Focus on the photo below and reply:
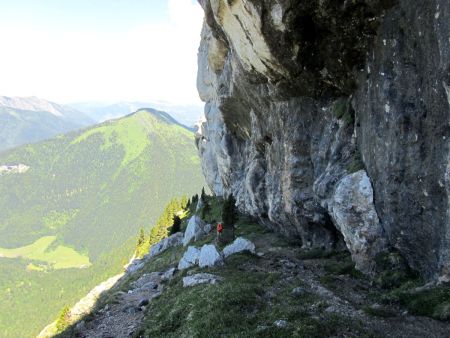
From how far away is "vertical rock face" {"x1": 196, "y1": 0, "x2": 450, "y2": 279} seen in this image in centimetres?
2059

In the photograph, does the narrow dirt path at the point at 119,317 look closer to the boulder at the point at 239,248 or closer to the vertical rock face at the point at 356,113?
the boulder at the point at 239,248

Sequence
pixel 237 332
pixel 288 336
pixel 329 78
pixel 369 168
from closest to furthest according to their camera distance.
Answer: pixel 288 336
pixel 237 332
pixel 369 168
pixel 329 78

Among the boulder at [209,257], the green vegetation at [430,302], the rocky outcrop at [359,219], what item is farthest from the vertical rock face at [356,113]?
the boulder at [209,257]

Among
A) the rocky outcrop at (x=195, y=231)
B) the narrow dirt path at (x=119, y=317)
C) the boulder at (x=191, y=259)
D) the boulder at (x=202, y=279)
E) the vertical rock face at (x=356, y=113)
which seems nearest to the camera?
the vertical rock face at (x=356, y=113)

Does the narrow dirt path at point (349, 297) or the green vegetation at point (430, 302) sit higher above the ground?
the green vegetation at point (430, 302)

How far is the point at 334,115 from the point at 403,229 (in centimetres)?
1310

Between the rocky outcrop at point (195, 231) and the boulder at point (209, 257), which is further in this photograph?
the rocky outcrop at point (195, 231)

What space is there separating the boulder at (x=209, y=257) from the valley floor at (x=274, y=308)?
85cm

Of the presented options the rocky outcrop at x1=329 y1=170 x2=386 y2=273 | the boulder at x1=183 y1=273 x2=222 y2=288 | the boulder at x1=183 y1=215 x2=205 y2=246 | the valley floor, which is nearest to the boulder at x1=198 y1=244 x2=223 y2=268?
the valley floor

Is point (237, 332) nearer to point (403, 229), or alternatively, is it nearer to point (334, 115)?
point (403, 229)

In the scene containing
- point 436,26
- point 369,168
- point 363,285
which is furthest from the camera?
point 369,168

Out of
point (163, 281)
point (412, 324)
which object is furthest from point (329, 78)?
point (163, 281)

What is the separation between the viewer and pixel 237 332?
17.2 metres

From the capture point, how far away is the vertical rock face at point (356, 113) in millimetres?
20594
